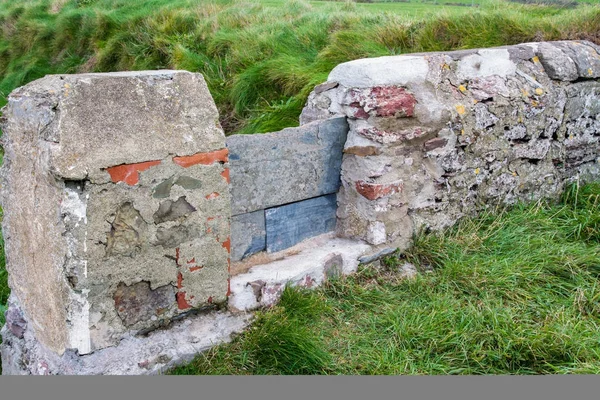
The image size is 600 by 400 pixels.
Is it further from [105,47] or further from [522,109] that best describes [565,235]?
[105,47]

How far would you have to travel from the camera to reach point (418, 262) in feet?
11.5

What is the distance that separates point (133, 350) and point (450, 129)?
206 cm

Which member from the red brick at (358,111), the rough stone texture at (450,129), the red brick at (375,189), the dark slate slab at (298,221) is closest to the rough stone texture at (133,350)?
the dark slate slab at (298,221)

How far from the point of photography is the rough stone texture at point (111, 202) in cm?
226

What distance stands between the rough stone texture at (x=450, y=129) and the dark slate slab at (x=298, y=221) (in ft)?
0.27

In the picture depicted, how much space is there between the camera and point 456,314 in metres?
2.90

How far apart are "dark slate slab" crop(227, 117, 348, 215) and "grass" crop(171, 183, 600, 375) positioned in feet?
1.59

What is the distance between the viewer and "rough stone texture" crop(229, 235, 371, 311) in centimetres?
293

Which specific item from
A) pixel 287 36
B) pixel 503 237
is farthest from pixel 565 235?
pixel 287 36

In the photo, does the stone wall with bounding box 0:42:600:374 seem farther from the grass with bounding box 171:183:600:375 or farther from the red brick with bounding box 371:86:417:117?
the grass with bounding box 171:183:600:375

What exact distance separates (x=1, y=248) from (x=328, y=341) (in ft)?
9.89

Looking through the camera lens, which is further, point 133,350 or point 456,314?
point 456,314

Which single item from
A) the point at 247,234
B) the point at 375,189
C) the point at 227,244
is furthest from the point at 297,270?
the point at 375,189

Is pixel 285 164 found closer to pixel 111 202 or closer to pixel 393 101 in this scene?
pixel 393 101
